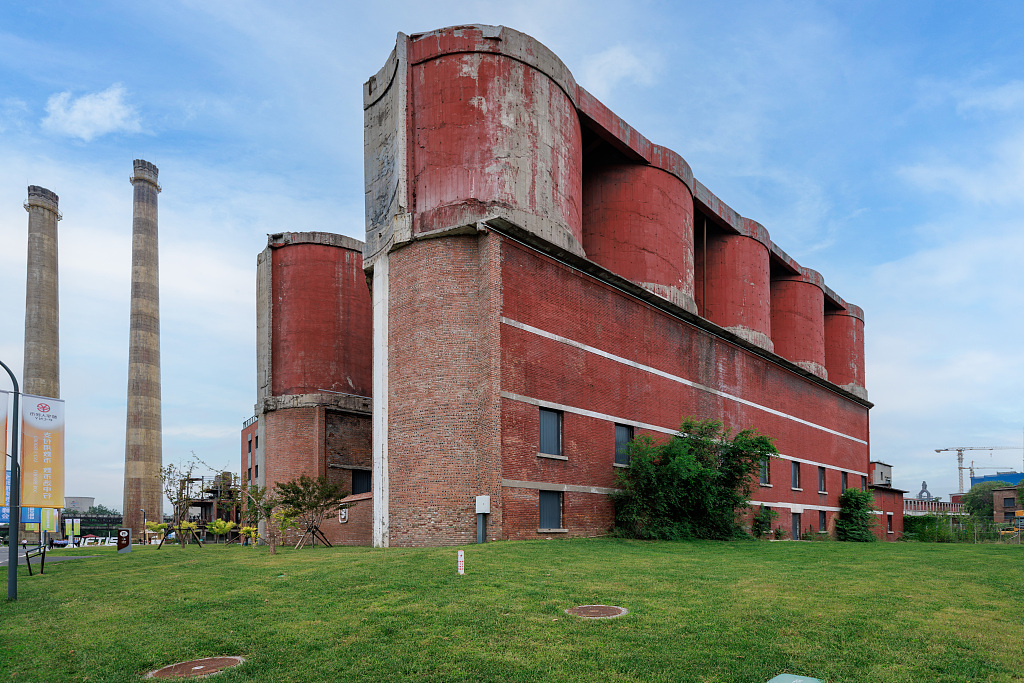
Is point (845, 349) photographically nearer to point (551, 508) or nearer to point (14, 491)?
point (551, 508)

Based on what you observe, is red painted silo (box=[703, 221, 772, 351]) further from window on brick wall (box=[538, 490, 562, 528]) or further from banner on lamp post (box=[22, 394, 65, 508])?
banner on lamp post (box=[22, 394, 65, 508])

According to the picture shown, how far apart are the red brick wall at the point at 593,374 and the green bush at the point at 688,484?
3.79 feet

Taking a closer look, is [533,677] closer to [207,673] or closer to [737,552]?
[207,673]

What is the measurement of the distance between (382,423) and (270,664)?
17.4m

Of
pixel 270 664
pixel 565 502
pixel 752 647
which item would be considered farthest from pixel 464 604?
pixel 565 502

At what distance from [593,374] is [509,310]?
5290 mm

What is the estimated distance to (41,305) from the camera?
238 feet

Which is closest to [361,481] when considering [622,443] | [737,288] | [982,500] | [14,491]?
[622,443]

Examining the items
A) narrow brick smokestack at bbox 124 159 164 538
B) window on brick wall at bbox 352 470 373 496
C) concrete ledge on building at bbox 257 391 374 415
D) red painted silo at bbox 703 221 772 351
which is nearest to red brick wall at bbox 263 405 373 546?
concrete ledge on building at bbox 257 391 374 415

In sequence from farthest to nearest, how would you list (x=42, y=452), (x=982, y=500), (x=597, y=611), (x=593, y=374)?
1. (x=982, y=500)
2. (x=593, y=374)
3. (x=42, y=452)
4. (x=597, y=611)

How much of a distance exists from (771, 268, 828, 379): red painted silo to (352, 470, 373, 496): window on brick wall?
28.8 m

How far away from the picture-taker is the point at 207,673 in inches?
381

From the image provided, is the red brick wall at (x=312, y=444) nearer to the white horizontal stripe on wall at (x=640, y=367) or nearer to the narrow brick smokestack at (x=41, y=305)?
the white horizontal stripe on wall at (x=640, y=367)

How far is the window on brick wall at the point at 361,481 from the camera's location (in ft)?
139
